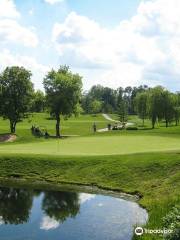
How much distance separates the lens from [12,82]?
81562 millimetres

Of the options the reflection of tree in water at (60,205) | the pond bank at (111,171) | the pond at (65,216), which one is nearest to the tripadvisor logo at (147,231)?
the pond at (65,216)

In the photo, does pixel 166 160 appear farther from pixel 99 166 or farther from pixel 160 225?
pixel 160 225

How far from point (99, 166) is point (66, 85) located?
149 feet

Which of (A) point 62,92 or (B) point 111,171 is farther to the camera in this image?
(A) point 62,92

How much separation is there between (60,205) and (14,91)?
162ft

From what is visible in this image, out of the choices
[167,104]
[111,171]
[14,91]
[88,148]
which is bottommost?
[111,171]

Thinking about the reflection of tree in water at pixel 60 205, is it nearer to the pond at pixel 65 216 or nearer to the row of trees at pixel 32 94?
the pond at pixel 65 216

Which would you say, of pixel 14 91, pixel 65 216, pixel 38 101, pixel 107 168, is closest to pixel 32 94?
pixel 14 91

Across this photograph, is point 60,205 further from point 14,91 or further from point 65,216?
point 14,91

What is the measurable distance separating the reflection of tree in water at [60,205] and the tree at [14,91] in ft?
148

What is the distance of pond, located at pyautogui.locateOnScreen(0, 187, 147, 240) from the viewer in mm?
26078

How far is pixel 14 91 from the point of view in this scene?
81500mm

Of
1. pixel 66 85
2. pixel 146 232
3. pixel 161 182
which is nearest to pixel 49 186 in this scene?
pixel 161 182

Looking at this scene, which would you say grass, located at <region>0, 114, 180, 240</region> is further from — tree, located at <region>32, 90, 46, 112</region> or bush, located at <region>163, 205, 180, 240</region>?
tree, located at <region>32, 90, 46, 112</region>
